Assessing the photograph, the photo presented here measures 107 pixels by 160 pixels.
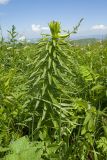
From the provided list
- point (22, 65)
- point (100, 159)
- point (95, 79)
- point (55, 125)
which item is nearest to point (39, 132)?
point (55, 125)

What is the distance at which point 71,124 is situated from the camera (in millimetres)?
3391

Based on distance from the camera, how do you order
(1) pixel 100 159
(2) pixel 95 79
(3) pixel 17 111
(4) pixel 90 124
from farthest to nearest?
1. (2) pixel 95 79
2. (3) pixel 17 111
3. (1) pixel 100 159
4. (4) pixel 90 124

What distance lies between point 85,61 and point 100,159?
251 cm

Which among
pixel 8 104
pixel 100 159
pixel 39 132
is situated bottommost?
pixel 100 159

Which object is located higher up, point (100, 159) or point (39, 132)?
point (39, 132)

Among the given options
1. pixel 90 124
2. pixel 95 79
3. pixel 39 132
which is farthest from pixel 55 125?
pixel 95 79

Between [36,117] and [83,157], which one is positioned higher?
[36,117]

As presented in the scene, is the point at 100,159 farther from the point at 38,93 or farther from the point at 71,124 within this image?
the point at 38,93

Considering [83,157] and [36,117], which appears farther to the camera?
[36,117]

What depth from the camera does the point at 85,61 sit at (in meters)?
5.57

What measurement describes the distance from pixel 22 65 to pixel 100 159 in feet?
8.62

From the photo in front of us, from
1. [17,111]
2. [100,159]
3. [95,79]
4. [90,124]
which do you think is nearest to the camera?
[90,124]

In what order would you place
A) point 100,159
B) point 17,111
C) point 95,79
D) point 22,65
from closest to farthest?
point 100,159 < point 17,111 < point 95,79 < point 22,65

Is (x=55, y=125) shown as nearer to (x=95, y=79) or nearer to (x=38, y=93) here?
(x=38, y=93)
